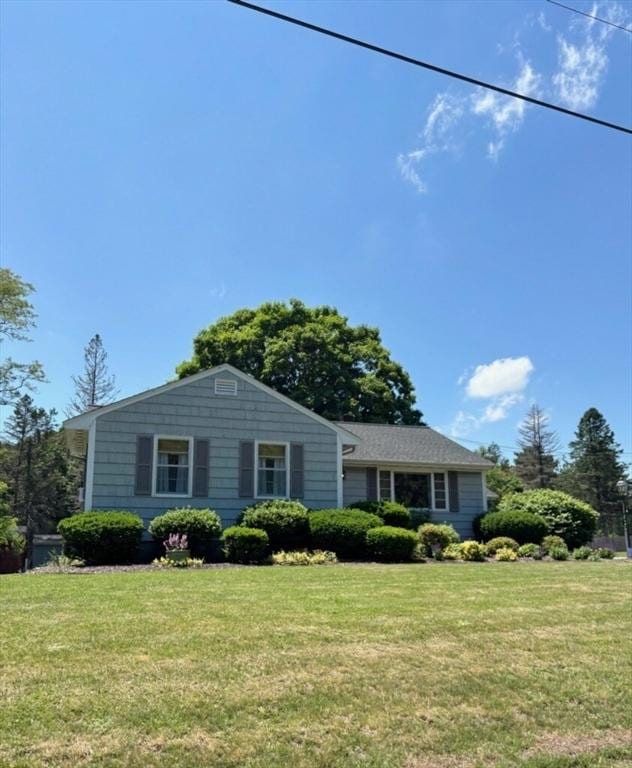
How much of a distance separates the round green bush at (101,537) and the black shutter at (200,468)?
234cm

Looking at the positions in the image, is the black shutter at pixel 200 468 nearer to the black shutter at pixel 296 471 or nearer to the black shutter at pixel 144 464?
the black shutter at pixel 144 464

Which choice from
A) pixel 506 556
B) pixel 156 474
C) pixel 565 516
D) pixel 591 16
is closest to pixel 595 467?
pixel 565 516

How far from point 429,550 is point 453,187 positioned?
30.5 feet

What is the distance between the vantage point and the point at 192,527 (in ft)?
47.8

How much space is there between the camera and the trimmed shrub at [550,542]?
1777cm

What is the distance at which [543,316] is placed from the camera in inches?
796

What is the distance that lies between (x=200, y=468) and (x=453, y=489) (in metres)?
8.98

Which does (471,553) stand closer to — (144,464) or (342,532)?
(342,532)

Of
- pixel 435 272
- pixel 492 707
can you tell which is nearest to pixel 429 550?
pixel 435 272

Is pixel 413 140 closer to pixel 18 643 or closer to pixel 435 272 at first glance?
pixel 435 272

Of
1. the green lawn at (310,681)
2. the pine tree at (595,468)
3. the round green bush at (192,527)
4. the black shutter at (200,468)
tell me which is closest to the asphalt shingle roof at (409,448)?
the black shutter at (200,468)

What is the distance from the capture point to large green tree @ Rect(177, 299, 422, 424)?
34.6 meters

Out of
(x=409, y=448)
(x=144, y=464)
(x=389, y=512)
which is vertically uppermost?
(x=409, y=448)

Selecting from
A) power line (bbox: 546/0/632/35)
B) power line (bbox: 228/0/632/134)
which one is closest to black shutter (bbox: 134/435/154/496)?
power line (bbox: 228/0/632/134)
